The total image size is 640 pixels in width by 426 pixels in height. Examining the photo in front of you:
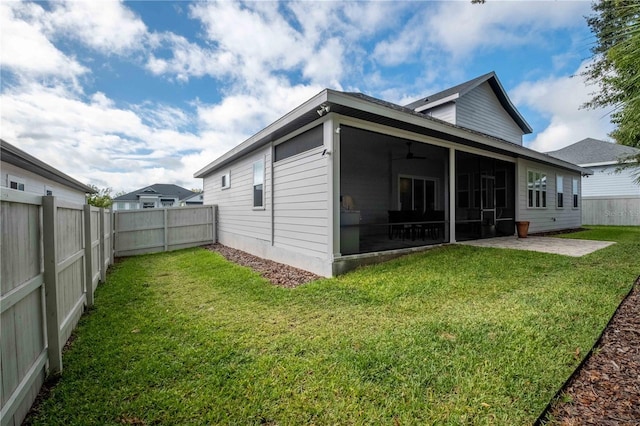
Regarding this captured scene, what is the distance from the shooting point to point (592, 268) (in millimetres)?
5309

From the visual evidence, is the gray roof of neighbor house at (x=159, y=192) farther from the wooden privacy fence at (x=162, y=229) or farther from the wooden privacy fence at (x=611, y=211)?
the wooden privacy fence at (x=611, y=211)

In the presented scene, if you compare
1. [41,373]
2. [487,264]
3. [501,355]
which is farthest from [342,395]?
[487,264]

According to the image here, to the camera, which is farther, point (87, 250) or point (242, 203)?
point (242, 203)

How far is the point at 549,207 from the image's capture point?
484 inches

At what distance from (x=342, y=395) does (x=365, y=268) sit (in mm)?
3732

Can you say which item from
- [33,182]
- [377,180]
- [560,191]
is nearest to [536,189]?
[560,191]

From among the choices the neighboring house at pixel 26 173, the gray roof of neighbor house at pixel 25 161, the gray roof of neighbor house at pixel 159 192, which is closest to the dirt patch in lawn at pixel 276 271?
the neighboring house at pixel 26 173

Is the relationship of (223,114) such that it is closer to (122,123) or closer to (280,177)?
(122,123)

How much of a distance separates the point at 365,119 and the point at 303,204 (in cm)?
213

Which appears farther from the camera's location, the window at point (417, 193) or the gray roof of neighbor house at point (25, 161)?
the window at point (417, 193)

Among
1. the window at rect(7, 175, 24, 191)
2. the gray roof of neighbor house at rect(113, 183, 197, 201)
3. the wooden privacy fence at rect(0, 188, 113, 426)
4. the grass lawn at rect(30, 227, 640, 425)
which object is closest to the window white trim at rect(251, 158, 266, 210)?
the grass lawn at rect(30, 227, 640, 425)

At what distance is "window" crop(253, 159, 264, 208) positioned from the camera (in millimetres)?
8180

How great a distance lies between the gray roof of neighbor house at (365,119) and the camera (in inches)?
196

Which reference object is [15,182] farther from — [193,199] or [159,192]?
[159,192]
